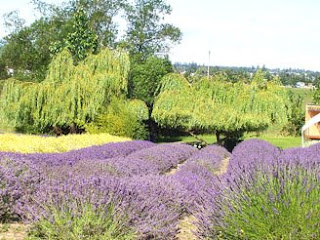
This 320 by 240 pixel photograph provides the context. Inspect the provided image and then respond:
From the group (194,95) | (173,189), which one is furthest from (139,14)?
(173,189)

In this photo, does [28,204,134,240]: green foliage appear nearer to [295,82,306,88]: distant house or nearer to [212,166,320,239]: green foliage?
[212,166,320,239]: green foliage

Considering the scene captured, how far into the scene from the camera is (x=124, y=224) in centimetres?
533

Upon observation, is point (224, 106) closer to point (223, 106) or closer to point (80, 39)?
point (223, 106)

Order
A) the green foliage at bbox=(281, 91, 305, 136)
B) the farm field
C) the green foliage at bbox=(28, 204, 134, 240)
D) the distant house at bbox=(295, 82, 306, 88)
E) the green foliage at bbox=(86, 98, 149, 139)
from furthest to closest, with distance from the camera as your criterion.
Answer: the distant house at bbox=(295, 82, 306, 88), the green foliage at bbox=(281, 91, 305, 136), the farm field, the green foliage at bbox=(86, 98, 149, 139), the green foliage at bbox=(28, 204, 134, 240)

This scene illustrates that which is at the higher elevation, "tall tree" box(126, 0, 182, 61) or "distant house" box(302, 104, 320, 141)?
"tall tree" box(126, 0, 182, 61)

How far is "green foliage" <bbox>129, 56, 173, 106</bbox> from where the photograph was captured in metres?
28.7

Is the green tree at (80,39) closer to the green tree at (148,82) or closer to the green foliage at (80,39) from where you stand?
the green foliage at (80,39)

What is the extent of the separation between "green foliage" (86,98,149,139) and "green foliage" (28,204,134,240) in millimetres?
18170

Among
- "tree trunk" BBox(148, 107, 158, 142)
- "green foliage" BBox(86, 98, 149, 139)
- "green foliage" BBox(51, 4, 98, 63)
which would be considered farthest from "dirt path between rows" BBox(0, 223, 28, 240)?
"green foliage" BBox(51, 4, 98, 63)

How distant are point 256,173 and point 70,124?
19429 millimetres

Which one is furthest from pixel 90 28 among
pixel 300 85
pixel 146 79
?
pixel 300 85

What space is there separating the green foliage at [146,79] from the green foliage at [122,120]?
2.40 metres

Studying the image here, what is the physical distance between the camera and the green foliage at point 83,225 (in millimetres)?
5078

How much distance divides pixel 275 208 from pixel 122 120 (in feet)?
65.1
